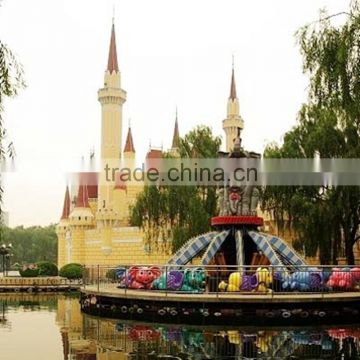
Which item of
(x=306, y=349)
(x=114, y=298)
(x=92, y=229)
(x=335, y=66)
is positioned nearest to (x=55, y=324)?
(x=114, y=298)

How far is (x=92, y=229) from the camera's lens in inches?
1892

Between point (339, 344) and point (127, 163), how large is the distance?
39.1 metres

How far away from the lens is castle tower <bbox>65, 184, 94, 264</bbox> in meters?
48.3

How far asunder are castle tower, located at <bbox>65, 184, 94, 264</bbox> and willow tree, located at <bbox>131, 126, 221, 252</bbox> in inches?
693

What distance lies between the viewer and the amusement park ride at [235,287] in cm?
1603

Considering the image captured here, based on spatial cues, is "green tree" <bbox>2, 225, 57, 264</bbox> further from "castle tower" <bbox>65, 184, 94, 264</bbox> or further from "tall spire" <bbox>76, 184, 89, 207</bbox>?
"castle tower" <bbox>65, 184, 94, 264</bbox>

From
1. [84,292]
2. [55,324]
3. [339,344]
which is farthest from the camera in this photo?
[84,292]

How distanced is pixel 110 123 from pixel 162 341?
A: 1486 inches

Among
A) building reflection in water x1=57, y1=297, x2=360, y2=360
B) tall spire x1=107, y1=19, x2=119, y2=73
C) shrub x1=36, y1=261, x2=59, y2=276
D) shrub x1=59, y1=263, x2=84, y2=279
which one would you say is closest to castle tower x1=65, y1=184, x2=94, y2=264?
shrub x1=36, y1=261, x2=59, y2=276

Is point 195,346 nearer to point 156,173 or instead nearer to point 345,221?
point 345,221

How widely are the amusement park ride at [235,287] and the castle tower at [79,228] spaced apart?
28044 millimetres

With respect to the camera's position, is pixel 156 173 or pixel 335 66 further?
pixel 156 173

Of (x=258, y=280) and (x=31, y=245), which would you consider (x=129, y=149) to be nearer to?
(x=258, y=280)

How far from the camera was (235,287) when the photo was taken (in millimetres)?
16984
